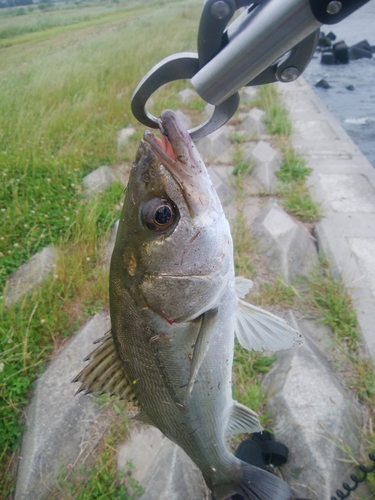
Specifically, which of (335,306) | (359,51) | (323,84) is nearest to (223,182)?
(335,306)

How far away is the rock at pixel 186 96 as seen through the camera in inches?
248

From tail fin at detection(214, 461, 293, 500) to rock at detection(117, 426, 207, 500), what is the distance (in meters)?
0.41

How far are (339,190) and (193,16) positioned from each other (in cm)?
505

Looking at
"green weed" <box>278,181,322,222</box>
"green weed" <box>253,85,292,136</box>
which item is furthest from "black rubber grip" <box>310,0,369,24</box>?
"green weed" <box>253,85,292,136</box>

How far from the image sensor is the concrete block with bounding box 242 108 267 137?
519 cm

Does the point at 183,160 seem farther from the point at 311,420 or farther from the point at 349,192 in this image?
the point at 349,192

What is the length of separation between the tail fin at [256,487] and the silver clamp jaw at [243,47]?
1312 mm

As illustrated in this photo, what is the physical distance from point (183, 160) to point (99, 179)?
3.03 metres

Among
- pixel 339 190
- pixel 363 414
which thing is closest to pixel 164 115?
pixel 363 414

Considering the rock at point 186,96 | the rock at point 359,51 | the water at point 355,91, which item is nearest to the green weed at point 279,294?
the water at point 355,91

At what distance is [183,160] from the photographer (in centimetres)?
106

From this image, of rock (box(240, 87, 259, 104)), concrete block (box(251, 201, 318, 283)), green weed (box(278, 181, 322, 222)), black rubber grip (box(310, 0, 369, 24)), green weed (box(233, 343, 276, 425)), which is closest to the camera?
black rubber grip (box(310, 0, 369, 24))

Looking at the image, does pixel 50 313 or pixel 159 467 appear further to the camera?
pixel 50 313

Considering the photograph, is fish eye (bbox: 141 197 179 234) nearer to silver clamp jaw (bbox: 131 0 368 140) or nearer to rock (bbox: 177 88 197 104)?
silver clamp jaw (bbox: 131 0 368 140)
